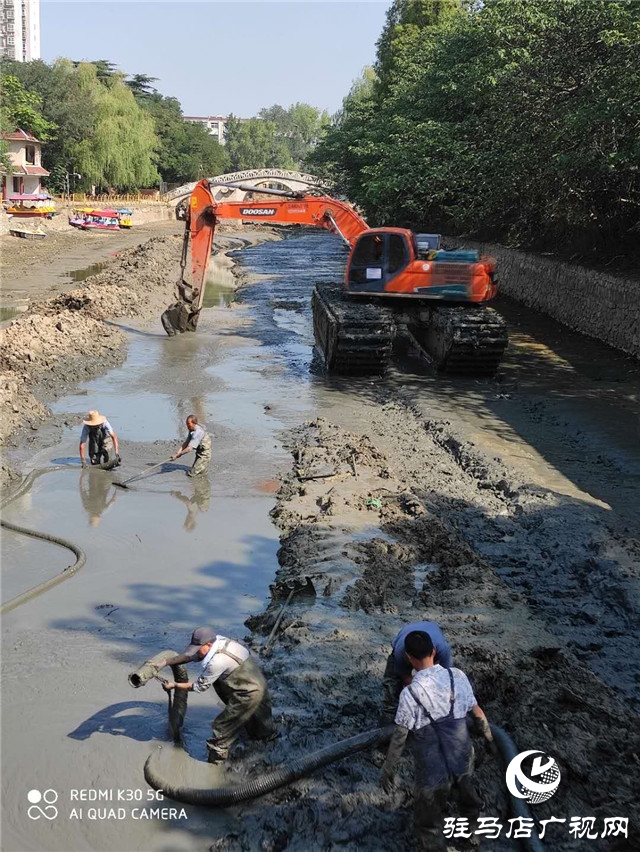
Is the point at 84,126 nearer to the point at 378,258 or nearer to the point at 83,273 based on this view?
the point at 83,273

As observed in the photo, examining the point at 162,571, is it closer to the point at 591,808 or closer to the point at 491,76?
the point at 591,808

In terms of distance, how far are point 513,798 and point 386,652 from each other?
2197 millimetres

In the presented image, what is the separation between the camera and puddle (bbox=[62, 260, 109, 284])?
39.4 meters

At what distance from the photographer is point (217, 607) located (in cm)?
939

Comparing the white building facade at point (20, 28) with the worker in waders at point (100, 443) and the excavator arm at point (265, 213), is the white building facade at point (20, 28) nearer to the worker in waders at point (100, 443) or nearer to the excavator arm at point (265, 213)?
the excavator arm at point (265, 213)

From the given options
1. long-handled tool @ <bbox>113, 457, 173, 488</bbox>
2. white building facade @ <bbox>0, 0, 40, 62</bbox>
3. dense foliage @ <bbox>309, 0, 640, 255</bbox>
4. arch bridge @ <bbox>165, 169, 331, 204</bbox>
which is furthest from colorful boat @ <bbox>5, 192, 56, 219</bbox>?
white building facade @ <bbox>0, 0, 40, 62</bbox>

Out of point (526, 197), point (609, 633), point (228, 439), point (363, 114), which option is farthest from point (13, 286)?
point (609, 633)

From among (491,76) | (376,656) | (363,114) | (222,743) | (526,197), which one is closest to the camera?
(222,743)

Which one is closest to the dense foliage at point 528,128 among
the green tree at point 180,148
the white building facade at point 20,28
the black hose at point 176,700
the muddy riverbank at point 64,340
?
the muddy riverbank at point 64,340

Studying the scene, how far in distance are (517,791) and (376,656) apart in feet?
6.90

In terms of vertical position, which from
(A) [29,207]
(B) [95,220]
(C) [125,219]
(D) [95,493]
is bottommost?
(D) [95,493]

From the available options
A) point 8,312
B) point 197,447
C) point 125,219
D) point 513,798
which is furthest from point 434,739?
point 125,219

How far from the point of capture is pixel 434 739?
566cm

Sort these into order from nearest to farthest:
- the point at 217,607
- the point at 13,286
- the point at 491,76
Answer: the point at 217,607, the point at 491,76, the point at 13,286
